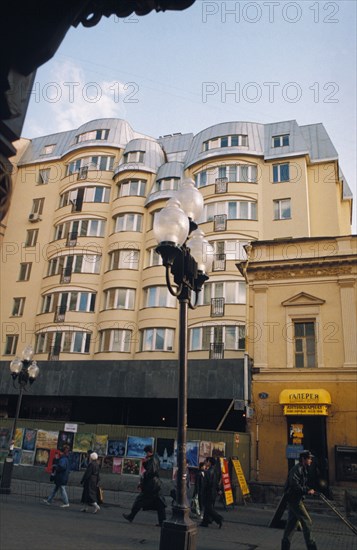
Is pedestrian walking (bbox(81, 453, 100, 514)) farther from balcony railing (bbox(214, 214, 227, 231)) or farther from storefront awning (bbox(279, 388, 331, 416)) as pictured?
balcony railing (bbox(214, 214, 227, 231))

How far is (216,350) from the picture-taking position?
2641 centimetres

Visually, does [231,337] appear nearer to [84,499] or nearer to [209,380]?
[209,380]

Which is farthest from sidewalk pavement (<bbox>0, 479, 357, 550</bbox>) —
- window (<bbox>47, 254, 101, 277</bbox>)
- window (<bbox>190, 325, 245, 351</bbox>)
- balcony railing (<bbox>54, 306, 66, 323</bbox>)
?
window (<bbox>47, 254, 101, 277</bbox>)

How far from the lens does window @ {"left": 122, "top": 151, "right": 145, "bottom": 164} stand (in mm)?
34688

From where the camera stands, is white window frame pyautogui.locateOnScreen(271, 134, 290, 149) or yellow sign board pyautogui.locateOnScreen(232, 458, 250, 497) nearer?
yellow sign board pyautogui.locateOnScreen(232, 458, 250, 497)

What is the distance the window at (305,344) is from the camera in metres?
18.5

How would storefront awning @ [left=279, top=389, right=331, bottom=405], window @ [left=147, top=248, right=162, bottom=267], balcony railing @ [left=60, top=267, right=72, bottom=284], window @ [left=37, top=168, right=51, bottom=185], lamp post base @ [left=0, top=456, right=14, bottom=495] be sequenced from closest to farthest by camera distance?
lamp post base @ [left=0, top=456, right=14, bottom=495], storefront awning @ [left=279, top=389, right=331, bottom=405], window @ [left=147, top=248, right=162, bottom=267], balcony railing @ [left=60, top=267, right=72, bottom=284], window @ [left=37, top=168, right=51, bottom=185]

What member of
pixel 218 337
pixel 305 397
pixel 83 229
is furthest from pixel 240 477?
pixel 83 229

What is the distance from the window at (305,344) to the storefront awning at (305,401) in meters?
1.24

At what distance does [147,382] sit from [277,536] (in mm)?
12970

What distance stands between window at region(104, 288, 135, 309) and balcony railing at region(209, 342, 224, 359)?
6.71m

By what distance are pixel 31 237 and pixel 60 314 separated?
315 inches

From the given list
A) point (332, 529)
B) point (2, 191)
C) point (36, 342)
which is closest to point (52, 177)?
point (36, 342)

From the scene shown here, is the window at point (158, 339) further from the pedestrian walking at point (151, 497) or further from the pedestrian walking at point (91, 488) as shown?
the pedestrian walking at point (151, 497)
